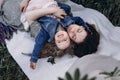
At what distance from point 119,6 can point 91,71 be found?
0.98m

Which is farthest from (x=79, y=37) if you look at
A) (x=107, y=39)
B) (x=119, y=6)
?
(x=119, y=6)

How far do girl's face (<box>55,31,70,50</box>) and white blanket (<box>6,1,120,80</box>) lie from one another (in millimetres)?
109

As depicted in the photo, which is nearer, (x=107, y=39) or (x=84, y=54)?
(x=84, y=54)

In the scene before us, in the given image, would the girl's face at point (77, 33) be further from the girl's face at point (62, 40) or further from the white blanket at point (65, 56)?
the white blanket at point (65, 56)

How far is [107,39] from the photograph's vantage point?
2.60 metres

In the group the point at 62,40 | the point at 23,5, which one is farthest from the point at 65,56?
the point at 23,5

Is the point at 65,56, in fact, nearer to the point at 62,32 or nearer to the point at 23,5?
the point at 62,32

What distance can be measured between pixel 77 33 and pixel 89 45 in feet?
0.34

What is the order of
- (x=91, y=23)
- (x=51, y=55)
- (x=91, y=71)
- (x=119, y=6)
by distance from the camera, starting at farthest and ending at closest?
(x=119, y=6), (x=91, y=23), (x=51, y=55), (x=91, y=71)

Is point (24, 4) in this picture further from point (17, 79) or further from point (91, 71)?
point (91, 71)

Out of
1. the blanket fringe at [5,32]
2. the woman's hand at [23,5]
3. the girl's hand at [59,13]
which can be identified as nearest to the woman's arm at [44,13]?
the girl's hand at [59,13]

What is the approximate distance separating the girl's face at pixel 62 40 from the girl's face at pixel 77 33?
0.03 metres

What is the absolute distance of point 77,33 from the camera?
2.34m

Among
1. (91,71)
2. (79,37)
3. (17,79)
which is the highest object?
(79,37)
